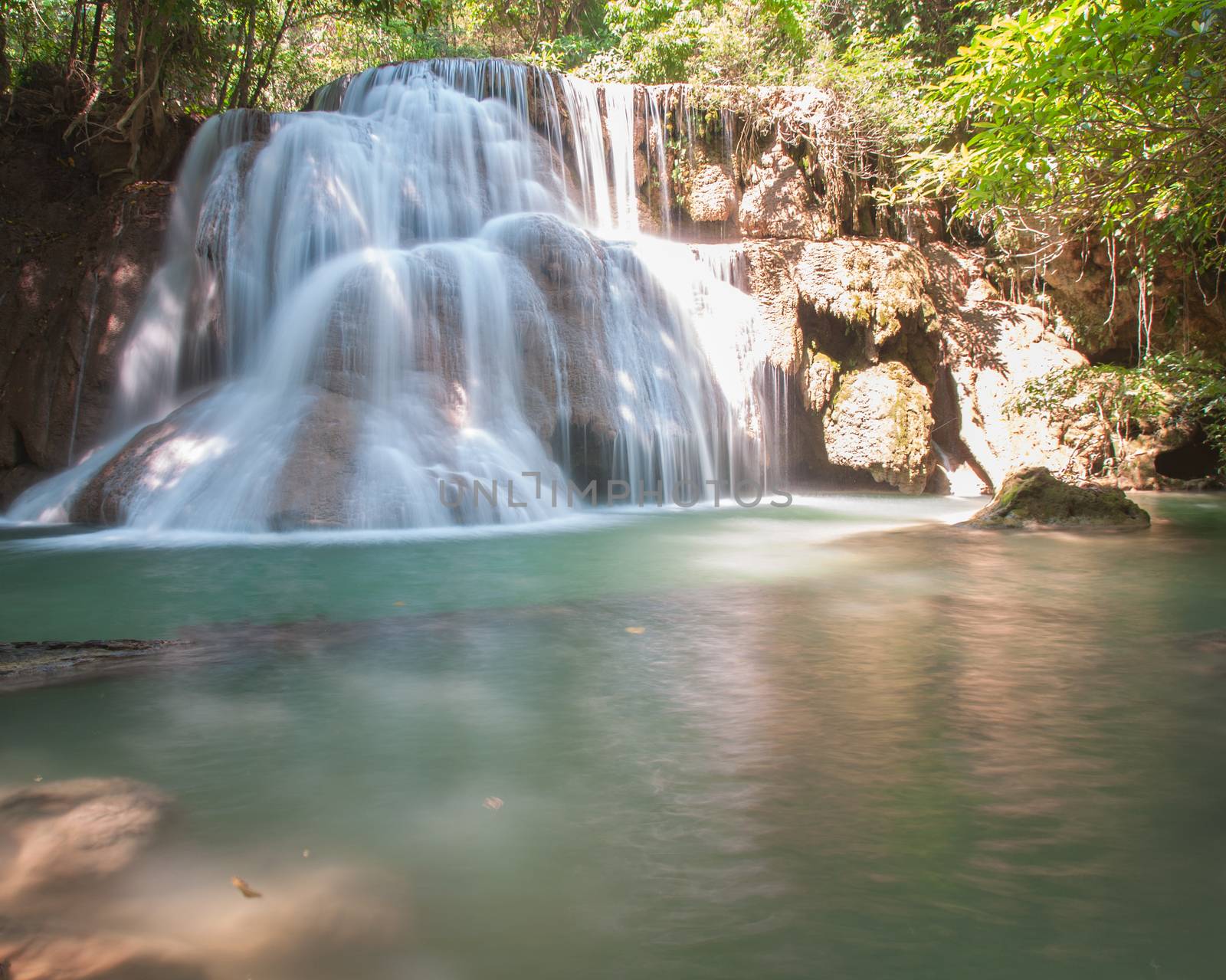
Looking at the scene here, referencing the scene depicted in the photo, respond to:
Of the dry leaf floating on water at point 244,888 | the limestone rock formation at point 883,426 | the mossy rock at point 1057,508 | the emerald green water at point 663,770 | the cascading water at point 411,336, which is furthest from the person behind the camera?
the limestone rock formation at point 883,426

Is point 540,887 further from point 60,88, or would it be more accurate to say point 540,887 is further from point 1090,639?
point 60,88

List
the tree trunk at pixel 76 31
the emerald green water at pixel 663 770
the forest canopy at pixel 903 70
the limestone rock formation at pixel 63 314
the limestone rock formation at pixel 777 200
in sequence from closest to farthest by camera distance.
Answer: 1. the emerald green water at pixel 663 770
2. the forest canopy at pixel 903 70
3. the limestone rock formation at pixel 63 314
4. the tree trunk at pixel 76 31
5. the limestone rock formation at pixel 777 200

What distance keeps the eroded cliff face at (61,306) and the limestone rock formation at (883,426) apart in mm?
9187

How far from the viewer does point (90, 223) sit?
11.5 metres

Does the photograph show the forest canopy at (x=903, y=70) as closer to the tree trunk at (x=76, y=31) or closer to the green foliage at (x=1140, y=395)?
the tree trunk at (x=76, y=31)

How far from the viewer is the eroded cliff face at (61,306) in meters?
10.5

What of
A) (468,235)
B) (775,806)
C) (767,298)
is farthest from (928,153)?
(775,806)

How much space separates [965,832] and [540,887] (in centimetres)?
108

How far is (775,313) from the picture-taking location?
12.8 meters

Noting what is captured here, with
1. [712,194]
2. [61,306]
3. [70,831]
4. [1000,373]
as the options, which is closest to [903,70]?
[712,194]

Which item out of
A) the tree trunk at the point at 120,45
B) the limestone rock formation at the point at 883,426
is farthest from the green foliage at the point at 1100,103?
the tree trunk at the point at 120,45

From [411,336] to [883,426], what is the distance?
261 inches

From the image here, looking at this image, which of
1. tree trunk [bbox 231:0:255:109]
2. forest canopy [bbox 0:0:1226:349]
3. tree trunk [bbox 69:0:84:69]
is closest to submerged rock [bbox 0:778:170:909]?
forest canopy [bbox 0:0:1226:349]

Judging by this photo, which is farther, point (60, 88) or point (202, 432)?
point (60, 88)
